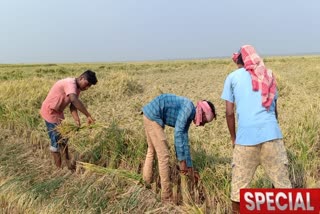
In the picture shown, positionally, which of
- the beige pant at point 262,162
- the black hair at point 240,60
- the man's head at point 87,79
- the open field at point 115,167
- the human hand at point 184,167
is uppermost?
the black hair at point 240,60

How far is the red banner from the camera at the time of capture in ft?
6.72

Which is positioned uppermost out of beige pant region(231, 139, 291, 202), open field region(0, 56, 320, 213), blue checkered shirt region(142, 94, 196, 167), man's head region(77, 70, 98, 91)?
man's head region(77, 70, 98, 91)

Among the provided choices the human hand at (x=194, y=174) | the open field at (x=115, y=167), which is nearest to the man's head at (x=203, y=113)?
the human hand at (x=194, y=174)

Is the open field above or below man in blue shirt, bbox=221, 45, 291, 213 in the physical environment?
below

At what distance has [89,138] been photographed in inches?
207

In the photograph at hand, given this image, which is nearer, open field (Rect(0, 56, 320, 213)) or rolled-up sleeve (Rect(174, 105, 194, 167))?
rolled-up sleeve (Rect(174, 105, 194, 167))

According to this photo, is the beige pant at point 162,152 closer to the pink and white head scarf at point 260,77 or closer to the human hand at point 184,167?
the human hand at point 184,167

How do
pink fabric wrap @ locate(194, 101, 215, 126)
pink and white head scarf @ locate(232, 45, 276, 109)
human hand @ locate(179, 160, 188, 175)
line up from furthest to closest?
human hand @ locate(179, 160, 188, 175) < pink fabric wrap @ locate(194, 101, 215, 126) < pink and white head scarf @ locate(232, 45, 276, 109)

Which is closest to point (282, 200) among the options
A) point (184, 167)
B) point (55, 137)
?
point (184, 167)

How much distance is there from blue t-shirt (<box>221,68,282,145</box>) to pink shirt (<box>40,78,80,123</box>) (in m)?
2.37

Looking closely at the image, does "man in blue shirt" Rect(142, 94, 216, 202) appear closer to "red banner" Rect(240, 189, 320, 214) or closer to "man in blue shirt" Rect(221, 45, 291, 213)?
"man in blue shirt" Rect(221, 45, 291, 213)

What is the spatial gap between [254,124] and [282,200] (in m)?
1.16

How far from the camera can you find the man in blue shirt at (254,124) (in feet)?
10.4

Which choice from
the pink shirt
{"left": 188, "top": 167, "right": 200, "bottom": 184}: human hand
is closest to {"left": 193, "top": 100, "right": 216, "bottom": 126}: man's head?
{"left": 188, "top": 167, "right": 200, "bottom": 184}: human hand
